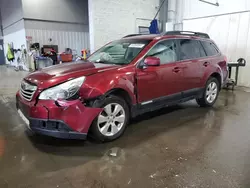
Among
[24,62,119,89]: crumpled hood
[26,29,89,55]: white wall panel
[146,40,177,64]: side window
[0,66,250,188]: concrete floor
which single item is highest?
[26,29,89,55]: white wall panel

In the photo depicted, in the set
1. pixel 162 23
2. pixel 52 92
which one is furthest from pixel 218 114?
pixel 162 23

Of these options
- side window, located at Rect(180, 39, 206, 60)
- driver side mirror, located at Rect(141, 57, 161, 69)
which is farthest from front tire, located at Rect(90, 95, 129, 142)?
side window, located at Rect(180, 39, 206, 60)

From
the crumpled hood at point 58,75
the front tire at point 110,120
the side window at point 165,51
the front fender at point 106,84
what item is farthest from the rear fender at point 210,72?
the crumpled hood at point 58,75

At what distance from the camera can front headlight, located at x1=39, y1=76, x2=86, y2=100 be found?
2.28m

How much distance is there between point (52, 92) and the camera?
7.51 ft

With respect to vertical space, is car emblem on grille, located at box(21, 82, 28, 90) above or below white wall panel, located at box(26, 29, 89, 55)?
below

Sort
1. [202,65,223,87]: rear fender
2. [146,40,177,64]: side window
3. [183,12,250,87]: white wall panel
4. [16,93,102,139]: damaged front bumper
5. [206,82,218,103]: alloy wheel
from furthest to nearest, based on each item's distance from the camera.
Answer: [183,12,250,87]: white wall panel
[206,82,218,103]: alloy wheel
[202,65,223,87]: rear fender
[146,40,177,64]: side window
[16,93,102,139]: damaged front bumper

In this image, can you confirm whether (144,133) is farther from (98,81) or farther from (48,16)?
(48,16)

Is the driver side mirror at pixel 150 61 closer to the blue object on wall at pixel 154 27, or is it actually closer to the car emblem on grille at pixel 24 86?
the car emblem on grille at pixel 24 86

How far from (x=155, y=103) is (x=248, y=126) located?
5.04ft

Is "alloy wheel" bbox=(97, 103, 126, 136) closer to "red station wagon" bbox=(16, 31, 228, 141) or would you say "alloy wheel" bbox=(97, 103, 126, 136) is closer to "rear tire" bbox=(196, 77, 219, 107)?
"red station wagon" bbox=(16, 31, 228, 141)

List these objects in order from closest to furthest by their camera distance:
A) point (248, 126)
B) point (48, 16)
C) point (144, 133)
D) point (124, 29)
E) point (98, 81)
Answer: point (98, 81)
point (144, 133)
point (248, 126)
point (124, 29)
point (48, 16)

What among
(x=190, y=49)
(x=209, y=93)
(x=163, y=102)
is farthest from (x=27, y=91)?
(x=209, y=93)

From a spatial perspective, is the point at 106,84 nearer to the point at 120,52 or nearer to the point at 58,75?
the point at 58,75
